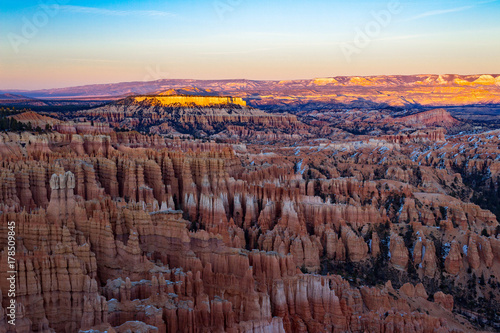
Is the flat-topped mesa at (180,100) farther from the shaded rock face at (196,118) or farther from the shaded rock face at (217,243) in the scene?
the shaded rock face at (217,243)

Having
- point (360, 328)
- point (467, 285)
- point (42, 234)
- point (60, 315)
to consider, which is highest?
point (42, 234)

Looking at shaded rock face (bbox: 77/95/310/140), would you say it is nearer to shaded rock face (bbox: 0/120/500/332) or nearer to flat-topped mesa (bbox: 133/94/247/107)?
flat-topped mesa (bbox: 133/94/247/107)

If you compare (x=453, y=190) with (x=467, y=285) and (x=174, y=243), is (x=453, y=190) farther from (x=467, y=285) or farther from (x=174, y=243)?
(x=174, y=243)

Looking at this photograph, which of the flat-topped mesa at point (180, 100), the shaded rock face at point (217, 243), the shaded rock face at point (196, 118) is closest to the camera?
the shaded rock face at point (217, 243)

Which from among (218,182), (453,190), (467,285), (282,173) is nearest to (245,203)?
(218,182)

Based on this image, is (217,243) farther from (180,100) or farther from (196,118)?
(180,100)

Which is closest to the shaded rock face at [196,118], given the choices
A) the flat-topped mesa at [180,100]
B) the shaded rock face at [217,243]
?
the flat-topped mesa at [180,100]

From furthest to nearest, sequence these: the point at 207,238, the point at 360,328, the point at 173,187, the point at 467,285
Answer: the point at 173,187 → the point at 467,285 → the point at 207,238 → the point at 360,328

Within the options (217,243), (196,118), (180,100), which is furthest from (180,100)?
(217,243)

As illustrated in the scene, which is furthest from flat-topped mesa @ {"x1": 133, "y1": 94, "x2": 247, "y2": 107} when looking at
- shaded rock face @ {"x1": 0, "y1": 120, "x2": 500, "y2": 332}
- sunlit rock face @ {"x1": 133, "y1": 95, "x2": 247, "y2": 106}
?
shaded rock face @ {"x1": 0, "y1": 120, "x2": 500, "y2": 332}
